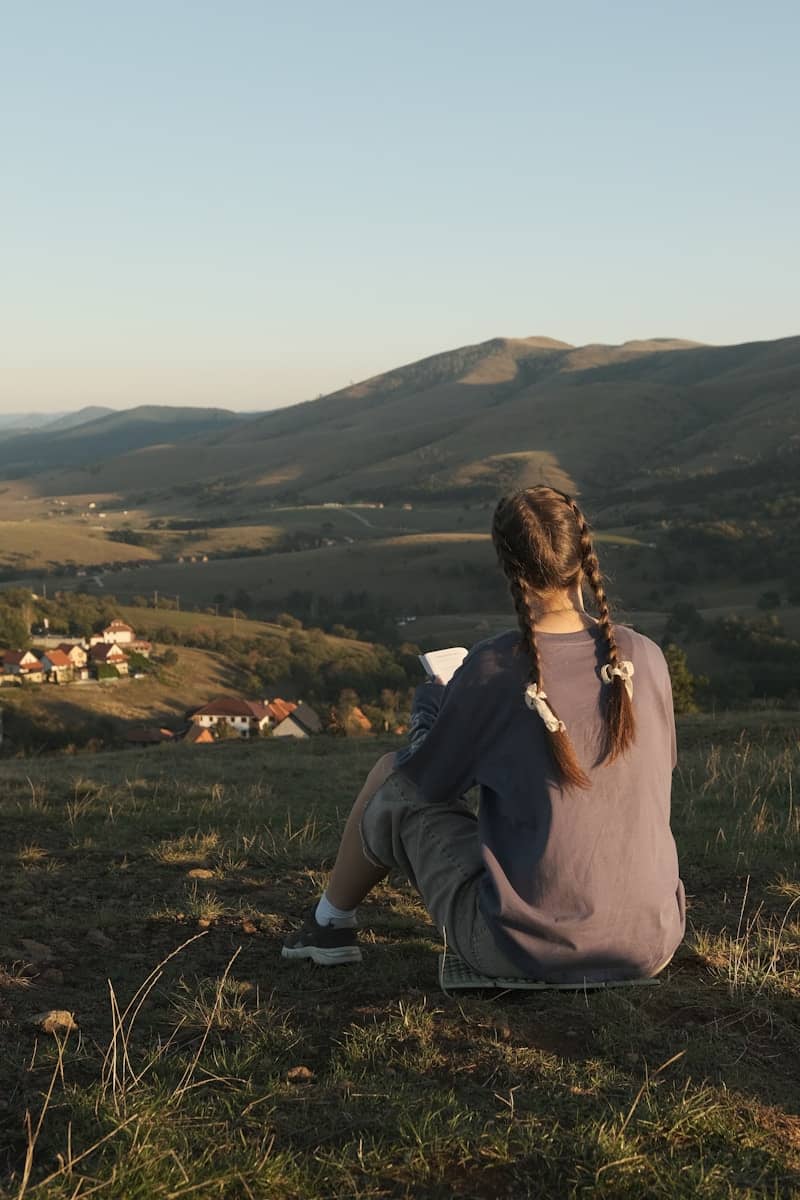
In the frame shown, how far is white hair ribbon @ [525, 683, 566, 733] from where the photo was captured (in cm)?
320

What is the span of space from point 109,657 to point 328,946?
154ft

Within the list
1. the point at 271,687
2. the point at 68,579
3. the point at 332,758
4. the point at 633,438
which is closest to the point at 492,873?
the point at 332,758

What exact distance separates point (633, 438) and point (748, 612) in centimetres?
10566

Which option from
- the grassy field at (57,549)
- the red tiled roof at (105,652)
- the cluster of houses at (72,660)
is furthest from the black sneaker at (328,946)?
the grassy field at (57,549)

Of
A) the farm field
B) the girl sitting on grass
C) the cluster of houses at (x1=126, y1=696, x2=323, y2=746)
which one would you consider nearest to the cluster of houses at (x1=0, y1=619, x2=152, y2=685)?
the cluster of houses at (x1=126, y1=696, x2=323, y2=746)

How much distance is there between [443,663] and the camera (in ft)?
12.3

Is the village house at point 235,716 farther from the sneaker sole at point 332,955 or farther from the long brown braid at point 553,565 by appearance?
the long brown braid at point 553,565

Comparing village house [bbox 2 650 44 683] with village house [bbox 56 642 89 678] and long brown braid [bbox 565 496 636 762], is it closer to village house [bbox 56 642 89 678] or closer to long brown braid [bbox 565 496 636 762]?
village house [bbox 56 642 89 678]

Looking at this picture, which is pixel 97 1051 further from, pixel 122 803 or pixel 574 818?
pixel 122 803

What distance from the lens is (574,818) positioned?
10.7 feet

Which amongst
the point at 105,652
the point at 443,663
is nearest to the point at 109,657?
the point at 105,652

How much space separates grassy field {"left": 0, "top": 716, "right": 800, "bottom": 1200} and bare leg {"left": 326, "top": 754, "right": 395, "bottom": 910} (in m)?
0.27

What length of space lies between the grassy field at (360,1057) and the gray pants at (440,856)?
180 millimetres

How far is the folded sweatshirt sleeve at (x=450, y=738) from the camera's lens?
130 inches
